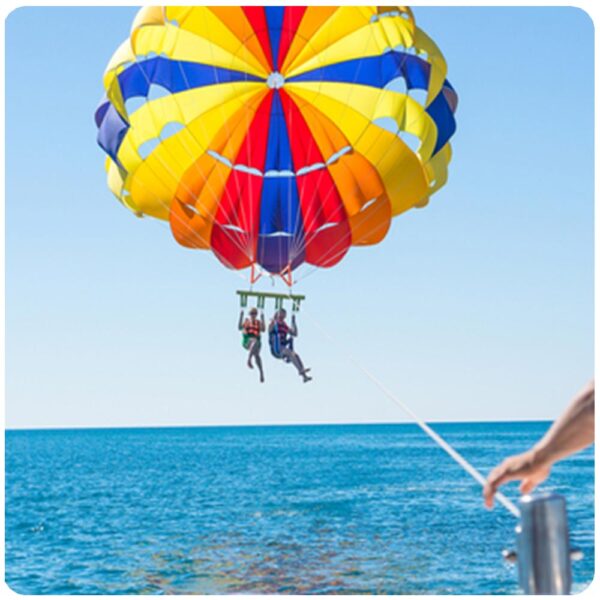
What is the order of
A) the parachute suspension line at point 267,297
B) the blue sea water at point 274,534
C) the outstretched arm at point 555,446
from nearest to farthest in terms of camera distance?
the outstretched arm at point 555,446
the parachute suspension line at point 267,297
the blue sea water at point 274,534

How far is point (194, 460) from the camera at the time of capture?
215 feet

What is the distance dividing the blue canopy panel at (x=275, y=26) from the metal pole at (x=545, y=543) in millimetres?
9580

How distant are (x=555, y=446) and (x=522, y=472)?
105 mm

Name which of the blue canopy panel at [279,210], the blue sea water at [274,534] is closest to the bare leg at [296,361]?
the blue canopy panel at [279,210]

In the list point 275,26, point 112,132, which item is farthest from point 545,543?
point 112,132

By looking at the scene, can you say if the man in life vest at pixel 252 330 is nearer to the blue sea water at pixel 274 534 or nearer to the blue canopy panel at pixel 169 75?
the blue canopy panel at pixel 169 75

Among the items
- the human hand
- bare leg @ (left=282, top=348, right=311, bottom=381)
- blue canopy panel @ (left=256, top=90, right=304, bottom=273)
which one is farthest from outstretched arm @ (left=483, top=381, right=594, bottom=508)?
blue canopy panel @ (left=256, top=90, right=304, bottom=273)

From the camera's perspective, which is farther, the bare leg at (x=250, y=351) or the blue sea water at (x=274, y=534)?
the blue sea water at (x=274, y=534)

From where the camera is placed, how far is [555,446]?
5.75 feet

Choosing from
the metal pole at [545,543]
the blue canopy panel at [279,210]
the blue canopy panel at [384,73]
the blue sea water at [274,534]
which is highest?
the blue canopy panel at [384,73]

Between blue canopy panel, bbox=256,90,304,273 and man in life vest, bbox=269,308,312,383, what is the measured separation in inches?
46.1

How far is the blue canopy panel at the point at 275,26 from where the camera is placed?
35.3 ft

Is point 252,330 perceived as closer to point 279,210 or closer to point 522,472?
point 279,210

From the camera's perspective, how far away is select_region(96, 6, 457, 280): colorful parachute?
1073 centimetres
